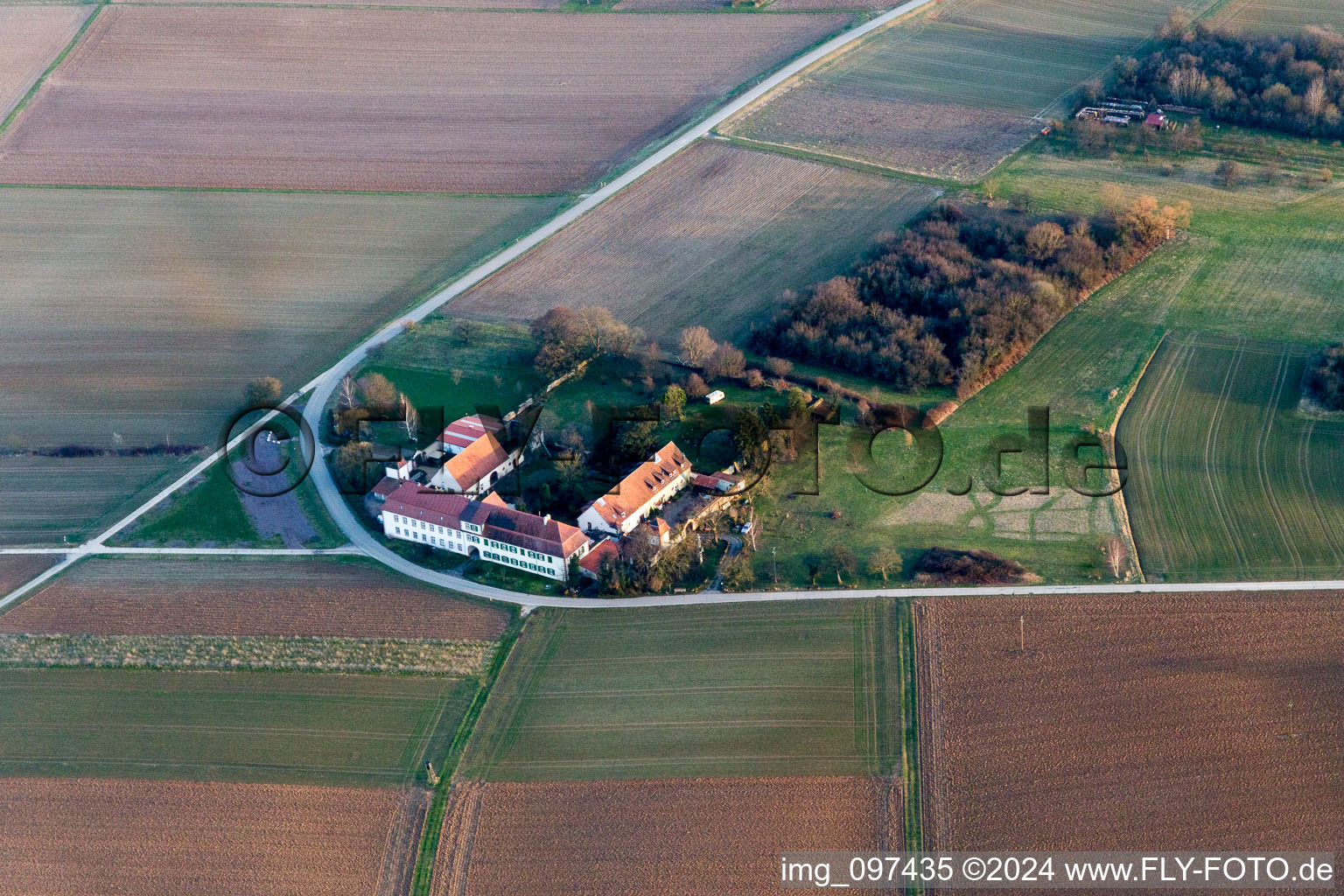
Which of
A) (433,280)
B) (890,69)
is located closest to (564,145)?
(433,280)

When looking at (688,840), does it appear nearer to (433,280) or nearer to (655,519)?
(655,519)

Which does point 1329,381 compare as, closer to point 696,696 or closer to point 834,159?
point 696,696

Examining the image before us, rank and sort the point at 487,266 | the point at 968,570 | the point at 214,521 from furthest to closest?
the point at 487,266
the point at 214,521
the point at 968,570

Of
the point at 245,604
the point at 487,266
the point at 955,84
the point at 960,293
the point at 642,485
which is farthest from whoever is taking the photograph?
the point at 955,84

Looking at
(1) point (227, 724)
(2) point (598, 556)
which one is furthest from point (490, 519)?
(1) point (227, 724)

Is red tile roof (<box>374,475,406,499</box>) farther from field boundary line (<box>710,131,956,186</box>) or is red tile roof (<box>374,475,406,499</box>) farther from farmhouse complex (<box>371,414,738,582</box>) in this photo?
field boundary line (<box>710,131,956,186</box>)

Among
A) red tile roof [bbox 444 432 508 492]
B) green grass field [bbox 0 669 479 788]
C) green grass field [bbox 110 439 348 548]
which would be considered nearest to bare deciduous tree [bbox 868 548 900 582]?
green grass field [bbox 0 669 479 788]
